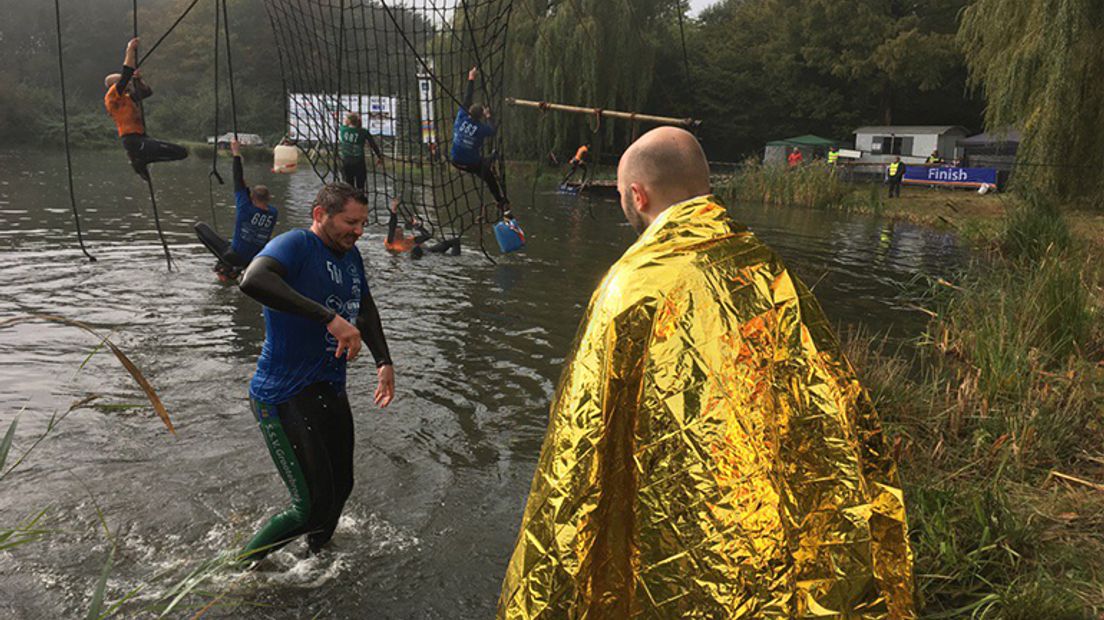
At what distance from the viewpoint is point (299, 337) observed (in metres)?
3.15

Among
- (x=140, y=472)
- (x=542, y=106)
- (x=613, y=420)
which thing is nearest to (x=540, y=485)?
(x=613, y=420)

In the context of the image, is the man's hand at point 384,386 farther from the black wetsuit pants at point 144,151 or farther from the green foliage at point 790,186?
the green foliage at point 790,186

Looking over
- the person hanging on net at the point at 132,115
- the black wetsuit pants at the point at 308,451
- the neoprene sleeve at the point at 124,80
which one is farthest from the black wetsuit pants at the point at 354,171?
the black wetsuit pants at the point at 308,451

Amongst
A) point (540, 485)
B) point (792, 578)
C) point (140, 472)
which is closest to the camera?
point (792, 578)

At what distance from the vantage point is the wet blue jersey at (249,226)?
8055 millimetres

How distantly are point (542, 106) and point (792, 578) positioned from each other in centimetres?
923

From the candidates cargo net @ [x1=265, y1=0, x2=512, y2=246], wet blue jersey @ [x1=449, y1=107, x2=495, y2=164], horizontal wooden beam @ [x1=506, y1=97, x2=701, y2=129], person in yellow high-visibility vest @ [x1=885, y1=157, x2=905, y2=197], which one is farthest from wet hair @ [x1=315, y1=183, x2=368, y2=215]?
person in yellow high-visibility vest @ [x1=885, y1=157, x2=905, y2=197]

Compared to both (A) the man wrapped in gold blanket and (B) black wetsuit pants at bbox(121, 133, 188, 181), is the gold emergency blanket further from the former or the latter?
(B) black wetsuit pants at bbox(121, 133, 188, 181)

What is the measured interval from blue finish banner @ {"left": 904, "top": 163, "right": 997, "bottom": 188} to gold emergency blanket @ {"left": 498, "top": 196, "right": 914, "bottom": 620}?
27615 mm

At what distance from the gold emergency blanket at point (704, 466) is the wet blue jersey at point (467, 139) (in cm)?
828

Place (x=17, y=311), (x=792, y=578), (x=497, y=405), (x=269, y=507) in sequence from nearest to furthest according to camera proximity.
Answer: (x=792, y=578) < (x=269, y=507) < (x=497, y=405) < (x=17, y=311)

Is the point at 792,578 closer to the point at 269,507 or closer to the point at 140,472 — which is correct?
the point at 269,507

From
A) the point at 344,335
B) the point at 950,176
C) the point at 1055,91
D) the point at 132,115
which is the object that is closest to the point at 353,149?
the point at 132,115

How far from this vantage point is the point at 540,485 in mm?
1622
